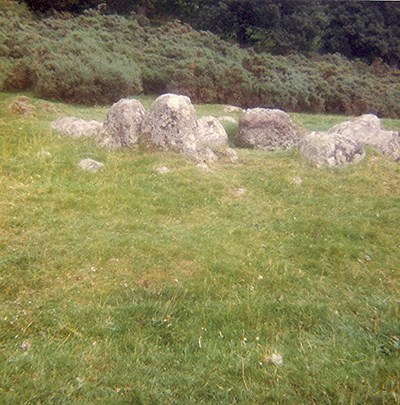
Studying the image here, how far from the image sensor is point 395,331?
5.12m

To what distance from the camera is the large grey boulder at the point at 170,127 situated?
10.5 metres

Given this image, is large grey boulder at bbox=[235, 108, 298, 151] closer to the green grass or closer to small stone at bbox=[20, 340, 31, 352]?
the green grass

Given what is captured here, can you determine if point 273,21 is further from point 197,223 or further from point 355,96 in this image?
point 197,223

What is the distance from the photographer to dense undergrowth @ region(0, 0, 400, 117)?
15.0 metres

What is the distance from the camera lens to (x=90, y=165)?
9.34 meters

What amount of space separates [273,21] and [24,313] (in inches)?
901

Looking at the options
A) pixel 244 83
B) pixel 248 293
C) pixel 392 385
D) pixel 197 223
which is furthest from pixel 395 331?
pixel 244 83

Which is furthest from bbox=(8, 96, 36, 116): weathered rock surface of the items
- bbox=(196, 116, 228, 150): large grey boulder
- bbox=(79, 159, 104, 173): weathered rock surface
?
bbox=(196, 116, 228, 150): large grey boulder

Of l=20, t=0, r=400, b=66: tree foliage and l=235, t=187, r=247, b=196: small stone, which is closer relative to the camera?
l=235, t=187, r=247, b=196: small stone

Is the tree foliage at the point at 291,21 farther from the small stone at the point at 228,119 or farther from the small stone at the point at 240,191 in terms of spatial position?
the small stone at the point at 240,191

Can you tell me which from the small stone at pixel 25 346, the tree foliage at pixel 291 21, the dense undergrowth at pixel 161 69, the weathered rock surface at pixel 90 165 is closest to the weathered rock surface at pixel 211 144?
the weathered rock surface at pixel 90 165

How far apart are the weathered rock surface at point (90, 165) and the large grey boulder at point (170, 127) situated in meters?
1.45

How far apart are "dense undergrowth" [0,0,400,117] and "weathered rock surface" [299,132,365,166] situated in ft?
23.8

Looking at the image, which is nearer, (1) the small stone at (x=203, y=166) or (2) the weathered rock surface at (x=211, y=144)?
(1) the small stone at (x=203, y=166)
